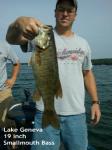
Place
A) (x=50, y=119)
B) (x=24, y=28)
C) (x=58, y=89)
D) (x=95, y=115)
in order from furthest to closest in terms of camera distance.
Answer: (x=95, y=115)
(x=50, y=119)
(x=58, y=89)
(x=24, y=28)

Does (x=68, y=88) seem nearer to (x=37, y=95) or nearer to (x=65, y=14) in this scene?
(x=37, y=95)

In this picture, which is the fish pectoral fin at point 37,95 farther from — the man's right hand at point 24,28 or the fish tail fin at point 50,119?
the man's right hand at point 24,28

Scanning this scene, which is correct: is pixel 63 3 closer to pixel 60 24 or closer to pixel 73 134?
pixel 60 24

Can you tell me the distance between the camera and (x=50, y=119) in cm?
440

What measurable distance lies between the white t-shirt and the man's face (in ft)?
0.61

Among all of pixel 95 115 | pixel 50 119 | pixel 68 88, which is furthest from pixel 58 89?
pixel 95 115

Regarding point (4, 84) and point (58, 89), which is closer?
point (58, 89)

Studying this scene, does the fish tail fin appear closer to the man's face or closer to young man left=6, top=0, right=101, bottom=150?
young man left=6, top=0, right=101, bottom=150

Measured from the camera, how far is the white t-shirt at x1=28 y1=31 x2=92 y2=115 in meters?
4.68

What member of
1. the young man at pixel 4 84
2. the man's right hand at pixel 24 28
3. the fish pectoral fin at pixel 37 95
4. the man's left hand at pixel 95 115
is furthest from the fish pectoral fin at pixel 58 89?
the young man at pixel 4 84

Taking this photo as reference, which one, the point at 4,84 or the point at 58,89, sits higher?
the point at 58,89

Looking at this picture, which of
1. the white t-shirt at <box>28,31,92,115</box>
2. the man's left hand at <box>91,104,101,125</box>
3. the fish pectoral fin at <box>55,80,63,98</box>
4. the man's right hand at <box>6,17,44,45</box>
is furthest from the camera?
the man's left hand at <box>91,104,101,125</box>

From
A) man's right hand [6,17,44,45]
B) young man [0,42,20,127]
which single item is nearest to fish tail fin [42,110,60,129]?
man's right hand [6,17,44,45]

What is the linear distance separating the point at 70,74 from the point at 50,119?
0.70 meters
